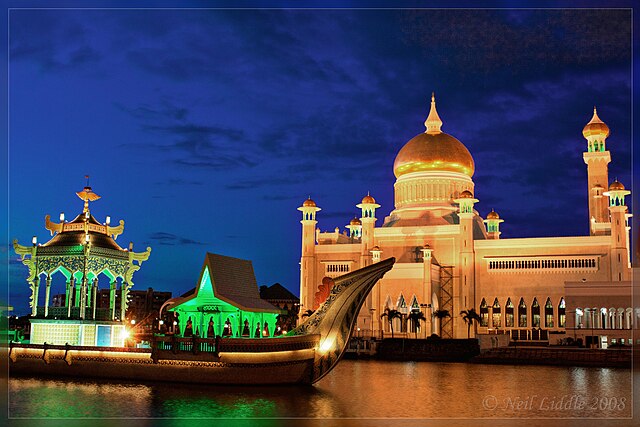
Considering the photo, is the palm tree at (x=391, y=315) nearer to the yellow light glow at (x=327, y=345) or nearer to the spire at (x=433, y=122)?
the spire at (x=433, y=122)

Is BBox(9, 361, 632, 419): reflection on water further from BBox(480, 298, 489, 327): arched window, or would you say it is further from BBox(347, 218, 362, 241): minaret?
BBox(347, 218, 362, 241): minaret

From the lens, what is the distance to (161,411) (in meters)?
14.4

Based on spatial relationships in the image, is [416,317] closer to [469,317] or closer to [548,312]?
[469,317]

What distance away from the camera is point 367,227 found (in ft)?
142

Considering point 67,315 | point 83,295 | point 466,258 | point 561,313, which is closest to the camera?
point 83,295

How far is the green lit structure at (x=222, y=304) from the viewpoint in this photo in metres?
18.4

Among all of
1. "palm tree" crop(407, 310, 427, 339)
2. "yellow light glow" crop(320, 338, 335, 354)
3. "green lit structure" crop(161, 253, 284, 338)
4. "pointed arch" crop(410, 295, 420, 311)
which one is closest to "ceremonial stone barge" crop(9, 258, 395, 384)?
"yellow light glow" crop(320, 338, 335, 354)

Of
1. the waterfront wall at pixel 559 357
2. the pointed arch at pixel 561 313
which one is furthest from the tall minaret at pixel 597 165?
the waterfront wall at pixel 559 357

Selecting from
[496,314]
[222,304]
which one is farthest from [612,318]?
[222,304]

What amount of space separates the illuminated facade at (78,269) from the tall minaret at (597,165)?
28882 mm

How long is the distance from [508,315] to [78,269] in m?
25.3

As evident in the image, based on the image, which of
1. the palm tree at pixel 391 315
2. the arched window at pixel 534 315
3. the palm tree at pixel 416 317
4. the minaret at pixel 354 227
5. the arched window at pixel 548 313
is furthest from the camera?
the minaret at pixel 354 227

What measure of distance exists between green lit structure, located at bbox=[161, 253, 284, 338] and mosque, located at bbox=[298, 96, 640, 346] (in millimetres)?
19158

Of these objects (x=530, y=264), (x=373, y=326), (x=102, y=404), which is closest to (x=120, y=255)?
(x=102, y=404)
